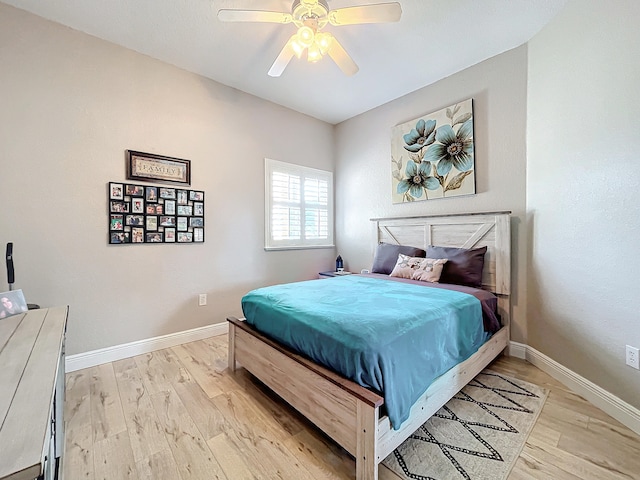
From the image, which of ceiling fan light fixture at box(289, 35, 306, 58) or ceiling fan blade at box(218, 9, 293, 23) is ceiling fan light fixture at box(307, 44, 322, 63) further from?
ceiling fan blade at box(218, 9, 293, 23)


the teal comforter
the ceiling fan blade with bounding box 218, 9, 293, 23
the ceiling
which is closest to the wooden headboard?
the teal comforter

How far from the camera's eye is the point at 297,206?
393 centimetres

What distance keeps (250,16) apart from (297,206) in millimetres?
2353

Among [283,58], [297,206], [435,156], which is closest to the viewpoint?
[283,58]

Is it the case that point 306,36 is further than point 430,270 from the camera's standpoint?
No

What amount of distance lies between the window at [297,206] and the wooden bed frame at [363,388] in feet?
5.02

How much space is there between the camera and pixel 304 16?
1.88 meters

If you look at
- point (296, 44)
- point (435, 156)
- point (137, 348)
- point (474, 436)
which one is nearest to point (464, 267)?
point (435, 156)

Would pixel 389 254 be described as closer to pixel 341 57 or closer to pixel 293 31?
pixel 341 57

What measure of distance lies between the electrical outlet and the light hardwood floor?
0.37 meters

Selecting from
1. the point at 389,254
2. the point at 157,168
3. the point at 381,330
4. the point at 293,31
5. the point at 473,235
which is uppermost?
the point at 293,31

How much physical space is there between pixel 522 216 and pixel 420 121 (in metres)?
1.54

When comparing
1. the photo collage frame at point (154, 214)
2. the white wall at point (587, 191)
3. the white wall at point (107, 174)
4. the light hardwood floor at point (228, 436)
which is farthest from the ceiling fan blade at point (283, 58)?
the light hardwood floor at point (228, 436)

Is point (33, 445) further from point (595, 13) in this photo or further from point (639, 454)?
point (595, 13)
